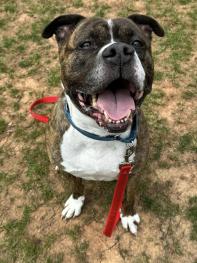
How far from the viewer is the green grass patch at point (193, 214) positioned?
12.9 feet

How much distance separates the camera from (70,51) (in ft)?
10.3

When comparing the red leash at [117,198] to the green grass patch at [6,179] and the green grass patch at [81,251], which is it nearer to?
the green grass patch at [81,251]

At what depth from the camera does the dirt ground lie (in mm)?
3898

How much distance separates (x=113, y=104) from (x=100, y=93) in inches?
4.4

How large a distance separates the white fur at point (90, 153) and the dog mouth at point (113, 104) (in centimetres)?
25

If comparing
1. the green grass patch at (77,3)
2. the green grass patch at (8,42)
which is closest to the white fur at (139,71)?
the green grass patch at (8,42)

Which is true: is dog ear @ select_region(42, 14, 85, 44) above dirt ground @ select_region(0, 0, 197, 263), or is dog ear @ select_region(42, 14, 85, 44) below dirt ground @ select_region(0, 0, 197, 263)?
above

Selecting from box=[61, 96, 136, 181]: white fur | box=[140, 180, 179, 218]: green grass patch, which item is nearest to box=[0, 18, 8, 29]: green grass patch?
box=[140, 180, 179, 218]: green grass patch

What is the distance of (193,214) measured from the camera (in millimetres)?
4070

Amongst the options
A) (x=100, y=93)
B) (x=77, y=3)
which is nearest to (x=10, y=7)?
(x=77, y=3)

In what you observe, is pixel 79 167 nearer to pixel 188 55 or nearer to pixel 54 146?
pixel 54 146

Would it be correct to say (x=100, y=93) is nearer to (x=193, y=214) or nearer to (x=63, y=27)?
(x=63, y=27)

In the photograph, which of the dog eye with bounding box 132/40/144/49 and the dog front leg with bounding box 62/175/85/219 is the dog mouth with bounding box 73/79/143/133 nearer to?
the dog eye with bounding box 132/40/144/49

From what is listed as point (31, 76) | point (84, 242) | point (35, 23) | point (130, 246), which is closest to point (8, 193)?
point (84, 242)
